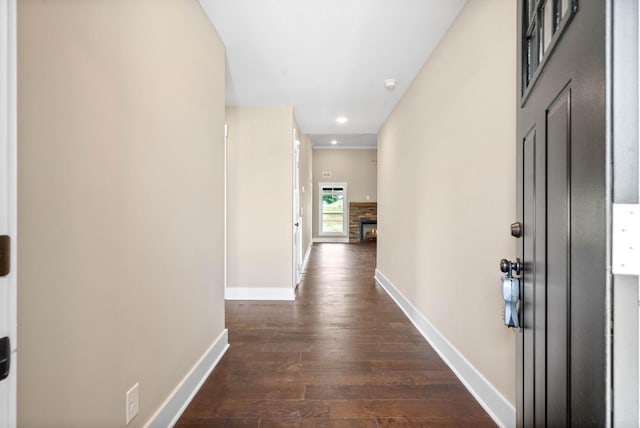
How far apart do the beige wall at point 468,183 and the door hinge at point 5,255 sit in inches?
72.5

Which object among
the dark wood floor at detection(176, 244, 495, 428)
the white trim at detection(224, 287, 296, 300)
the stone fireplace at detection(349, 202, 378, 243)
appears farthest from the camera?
the stone fireplace at detection(349, 202, 378, 243)

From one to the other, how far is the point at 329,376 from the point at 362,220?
8471mm

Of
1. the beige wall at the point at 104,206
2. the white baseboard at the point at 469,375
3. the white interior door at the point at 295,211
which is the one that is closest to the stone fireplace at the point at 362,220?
the white interior door at the point at 295,211

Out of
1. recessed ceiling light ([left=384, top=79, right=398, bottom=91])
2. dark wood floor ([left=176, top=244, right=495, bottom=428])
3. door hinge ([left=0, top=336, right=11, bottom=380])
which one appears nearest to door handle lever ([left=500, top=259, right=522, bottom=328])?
dark wood floor ([left=176, top=244, right=495, bottom=428])

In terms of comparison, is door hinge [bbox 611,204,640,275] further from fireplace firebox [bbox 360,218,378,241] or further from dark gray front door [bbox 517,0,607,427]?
fireplace firebox [bbox 360,218,378,241]

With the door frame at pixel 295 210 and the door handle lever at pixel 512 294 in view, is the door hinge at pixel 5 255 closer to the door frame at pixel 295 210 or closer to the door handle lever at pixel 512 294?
the door handle lever at pixel 512 294

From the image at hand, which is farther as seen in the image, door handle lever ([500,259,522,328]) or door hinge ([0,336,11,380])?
door handle lever ([500,259,522,328])

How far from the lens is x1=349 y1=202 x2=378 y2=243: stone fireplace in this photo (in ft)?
34.1

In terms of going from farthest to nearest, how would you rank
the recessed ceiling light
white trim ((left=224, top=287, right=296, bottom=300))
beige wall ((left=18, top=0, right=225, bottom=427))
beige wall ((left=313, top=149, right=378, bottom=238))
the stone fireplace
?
the stone fireplace, beige wall ((left=313, top=149, right=378, bottom=238)), white trim ((left=224, top=287, right=296, bottom=300)), the recessed ceiling light, beige wall ((left=18, top=0, right=225, bottom=427))

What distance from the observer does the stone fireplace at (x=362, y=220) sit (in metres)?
10.4

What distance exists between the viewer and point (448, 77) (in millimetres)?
2297

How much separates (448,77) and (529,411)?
2.12 meters

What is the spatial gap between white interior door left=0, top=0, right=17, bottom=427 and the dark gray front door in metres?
1.15

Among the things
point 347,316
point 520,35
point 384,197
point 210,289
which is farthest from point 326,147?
point 520,35
